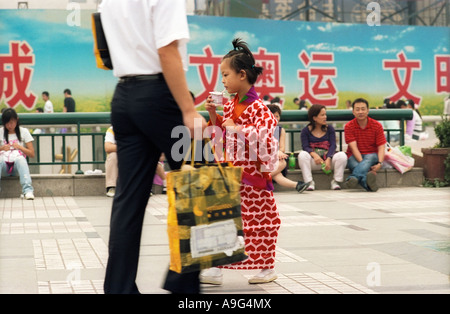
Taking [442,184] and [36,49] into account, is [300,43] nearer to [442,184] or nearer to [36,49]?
[36,49]

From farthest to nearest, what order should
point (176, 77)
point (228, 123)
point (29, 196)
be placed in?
point (29, 196) < point (228, 123) < point (176, 77)

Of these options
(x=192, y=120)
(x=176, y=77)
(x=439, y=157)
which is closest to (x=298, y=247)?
(x=192, y=120)

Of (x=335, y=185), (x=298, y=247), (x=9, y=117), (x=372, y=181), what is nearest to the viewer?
(x=298, y=247)

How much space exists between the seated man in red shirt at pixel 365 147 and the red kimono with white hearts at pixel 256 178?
586 centimetres

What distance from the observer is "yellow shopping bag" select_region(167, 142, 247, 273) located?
3676 millimetres

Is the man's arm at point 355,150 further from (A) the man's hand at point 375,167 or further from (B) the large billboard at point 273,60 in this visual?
(B) the large billboard at point 273,60

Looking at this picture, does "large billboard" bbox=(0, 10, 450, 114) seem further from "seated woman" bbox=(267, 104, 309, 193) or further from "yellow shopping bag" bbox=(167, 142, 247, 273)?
"yellow shopping bag" bbox=(167, 142, 247, 273)

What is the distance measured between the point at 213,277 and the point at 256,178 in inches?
26.8

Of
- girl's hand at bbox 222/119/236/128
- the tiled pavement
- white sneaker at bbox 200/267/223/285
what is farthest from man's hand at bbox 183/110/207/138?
white sneaker at bbox 200/267/223/285

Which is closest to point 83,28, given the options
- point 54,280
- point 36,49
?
point 36,49

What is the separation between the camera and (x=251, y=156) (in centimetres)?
496

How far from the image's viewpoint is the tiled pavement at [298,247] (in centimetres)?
483

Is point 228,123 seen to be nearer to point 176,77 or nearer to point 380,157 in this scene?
point 176,77

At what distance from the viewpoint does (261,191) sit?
5.02 meters
